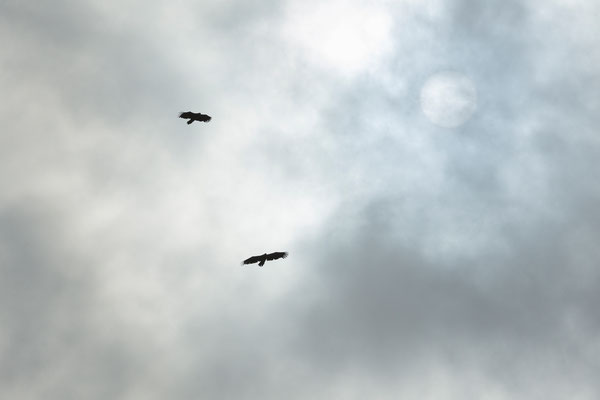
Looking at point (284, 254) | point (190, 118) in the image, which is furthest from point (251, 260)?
point (190, 118)

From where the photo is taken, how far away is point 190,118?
109 m

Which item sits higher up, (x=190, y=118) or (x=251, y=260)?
(x=190, y=118)

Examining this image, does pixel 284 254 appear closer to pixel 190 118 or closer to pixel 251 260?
pixel 251 260

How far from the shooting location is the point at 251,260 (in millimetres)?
108312

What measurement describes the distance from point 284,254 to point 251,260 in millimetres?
5697

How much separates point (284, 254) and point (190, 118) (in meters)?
28.1

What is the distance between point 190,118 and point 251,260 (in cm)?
2626

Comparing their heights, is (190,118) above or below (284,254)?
above
